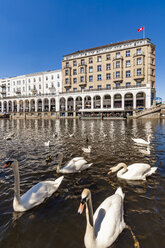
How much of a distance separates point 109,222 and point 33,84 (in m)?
78.8

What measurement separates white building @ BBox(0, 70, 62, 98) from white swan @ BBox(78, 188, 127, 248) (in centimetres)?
6628

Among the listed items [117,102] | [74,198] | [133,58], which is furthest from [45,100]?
[74,198]

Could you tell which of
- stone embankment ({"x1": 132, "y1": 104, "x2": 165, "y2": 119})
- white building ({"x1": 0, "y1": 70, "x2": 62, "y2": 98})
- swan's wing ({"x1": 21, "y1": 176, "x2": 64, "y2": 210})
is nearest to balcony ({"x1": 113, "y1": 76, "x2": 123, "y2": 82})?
stone embankment ({"x1": 132, "y1": 104, "x2": 165, "y2": 119})

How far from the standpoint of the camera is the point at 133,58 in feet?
160

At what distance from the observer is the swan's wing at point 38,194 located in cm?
384

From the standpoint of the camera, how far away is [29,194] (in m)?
4.03

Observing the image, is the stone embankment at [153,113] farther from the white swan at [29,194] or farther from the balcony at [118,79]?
the white swan at [29,194]

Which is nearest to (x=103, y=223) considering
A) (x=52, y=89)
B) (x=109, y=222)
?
(x=109, y=222)

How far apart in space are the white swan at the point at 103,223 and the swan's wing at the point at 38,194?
1.84 metres

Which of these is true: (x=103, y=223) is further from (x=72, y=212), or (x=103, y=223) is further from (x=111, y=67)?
(x=111, y=67)

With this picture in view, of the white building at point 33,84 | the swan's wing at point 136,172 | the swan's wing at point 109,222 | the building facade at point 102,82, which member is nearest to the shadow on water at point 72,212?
the swan's wing at point 109,222

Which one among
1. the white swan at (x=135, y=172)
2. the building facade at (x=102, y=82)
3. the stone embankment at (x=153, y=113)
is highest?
the building facade at (x=102, y=82)

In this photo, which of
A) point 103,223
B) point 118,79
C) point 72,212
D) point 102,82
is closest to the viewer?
point 103,223

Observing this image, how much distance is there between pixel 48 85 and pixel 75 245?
71.8m
